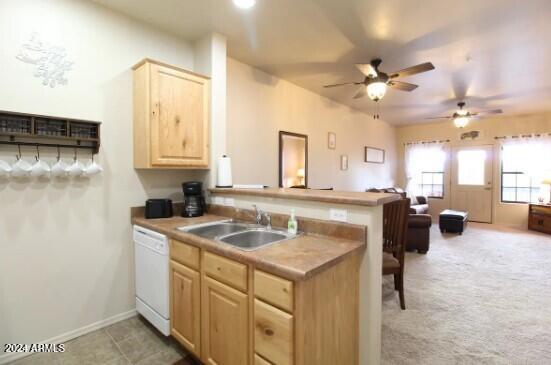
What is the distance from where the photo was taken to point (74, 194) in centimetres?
212

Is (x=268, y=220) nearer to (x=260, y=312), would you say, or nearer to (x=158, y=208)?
A: (x=260, y=312)

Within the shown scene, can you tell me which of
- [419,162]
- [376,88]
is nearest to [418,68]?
[376,88]

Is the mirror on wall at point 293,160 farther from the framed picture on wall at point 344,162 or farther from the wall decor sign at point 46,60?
the wall decor sign at point 46,60

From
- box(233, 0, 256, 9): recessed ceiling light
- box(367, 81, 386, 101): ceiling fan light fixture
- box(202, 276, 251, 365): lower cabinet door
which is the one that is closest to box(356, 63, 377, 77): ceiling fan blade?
→ box(367, 81, 386, 101): ceiling fan light fixture

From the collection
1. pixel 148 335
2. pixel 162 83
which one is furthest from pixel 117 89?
pixel 148 335

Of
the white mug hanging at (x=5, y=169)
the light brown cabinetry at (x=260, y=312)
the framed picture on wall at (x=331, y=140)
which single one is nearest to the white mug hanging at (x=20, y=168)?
the white mug hanging at (x=5, y=169)

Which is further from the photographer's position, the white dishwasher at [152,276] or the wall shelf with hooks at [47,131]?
the white dishwasher at [152,276]

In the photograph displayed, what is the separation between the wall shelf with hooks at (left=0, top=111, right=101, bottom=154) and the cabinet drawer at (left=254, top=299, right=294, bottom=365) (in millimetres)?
1830

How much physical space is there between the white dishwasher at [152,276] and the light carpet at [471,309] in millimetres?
1634

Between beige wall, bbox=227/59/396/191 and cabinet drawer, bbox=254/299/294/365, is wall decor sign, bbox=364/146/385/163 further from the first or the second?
cabinet drawer, bbox=254/299/294/365

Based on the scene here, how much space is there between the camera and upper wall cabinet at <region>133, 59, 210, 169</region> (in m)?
2.23

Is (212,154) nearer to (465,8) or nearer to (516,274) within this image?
(465,8)

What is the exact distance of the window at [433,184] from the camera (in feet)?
24.1

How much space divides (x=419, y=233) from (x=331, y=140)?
7.22 ft
